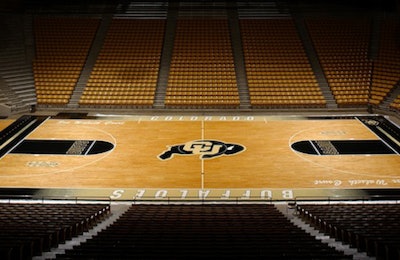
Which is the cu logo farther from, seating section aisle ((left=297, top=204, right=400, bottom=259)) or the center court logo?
seating section aisle ((left=297, top=204, right=400, bottom=259))

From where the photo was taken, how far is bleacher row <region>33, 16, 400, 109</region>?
98.1 feet

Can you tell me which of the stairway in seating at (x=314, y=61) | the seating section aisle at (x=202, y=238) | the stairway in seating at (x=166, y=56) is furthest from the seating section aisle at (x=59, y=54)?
the seating section aisle at (x=202, y=238)

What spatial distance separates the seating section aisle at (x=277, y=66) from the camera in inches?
1171

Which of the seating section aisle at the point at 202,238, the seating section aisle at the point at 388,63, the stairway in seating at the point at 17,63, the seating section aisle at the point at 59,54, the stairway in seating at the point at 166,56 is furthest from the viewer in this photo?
the seating section aisle at the point at 59,54

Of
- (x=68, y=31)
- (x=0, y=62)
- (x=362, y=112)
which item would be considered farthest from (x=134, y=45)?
(x=362, y=112)

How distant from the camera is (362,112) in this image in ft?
94.2

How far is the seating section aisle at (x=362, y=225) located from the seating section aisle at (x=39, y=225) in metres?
5.31

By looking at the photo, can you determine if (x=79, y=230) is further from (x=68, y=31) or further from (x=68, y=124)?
(x=68, y=31)

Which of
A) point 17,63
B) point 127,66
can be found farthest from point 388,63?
point 17,63

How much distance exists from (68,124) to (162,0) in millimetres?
14690

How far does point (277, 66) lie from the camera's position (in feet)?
105

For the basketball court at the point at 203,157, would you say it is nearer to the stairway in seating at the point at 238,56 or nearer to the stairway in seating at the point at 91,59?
the stairway in seating at the point at 238,56

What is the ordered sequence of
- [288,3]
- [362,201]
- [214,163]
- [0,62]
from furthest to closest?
[288,3] < [0,62] < [214,163] < [362,201]

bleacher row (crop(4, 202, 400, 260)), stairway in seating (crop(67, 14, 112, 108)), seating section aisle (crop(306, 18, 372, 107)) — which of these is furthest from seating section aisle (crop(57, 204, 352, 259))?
seating section aisle (crop(306, 18, 372, 107))
